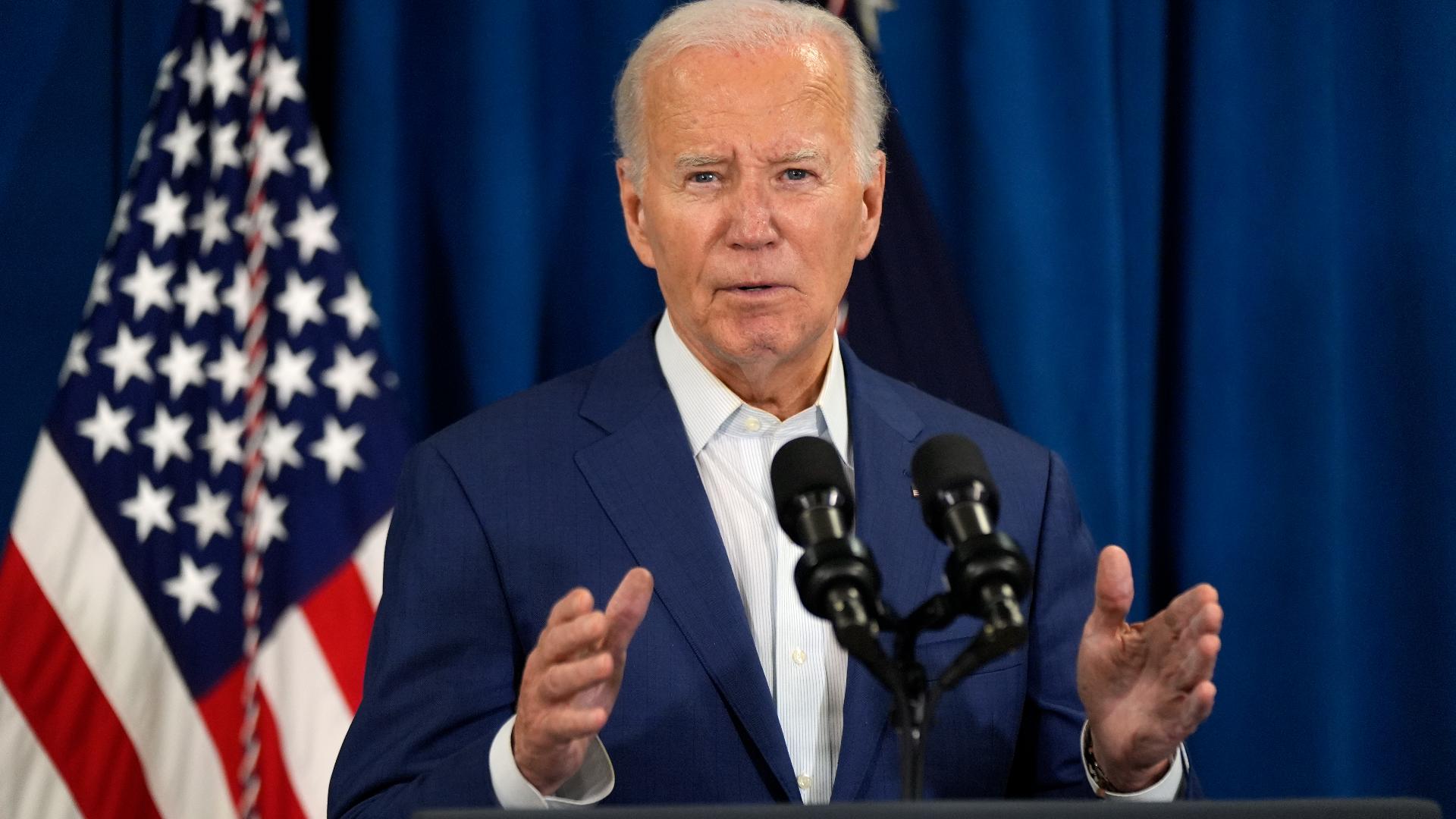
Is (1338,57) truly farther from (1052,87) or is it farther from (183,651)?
(183,651)

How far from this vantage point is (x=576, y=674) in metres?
1.47

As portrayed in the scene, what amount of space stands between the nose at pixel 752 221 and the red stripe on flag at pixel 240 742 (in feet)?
4.25

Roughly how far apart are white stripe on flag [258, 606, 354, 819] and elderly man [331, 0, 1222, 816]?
68 cm

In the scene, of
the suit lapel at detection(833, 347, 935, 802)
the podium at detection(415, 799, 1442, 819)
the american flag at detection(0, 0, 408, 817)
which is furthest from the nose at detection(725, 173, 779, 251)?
the podium at detection(415, 799, 1442, 819)

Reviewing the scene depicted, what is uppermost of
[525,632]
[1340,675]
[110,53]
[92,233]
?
[110,53]

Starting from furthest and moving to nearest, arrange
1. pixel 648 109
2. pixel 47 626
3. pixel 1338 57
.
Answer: pixel 1338 57 → pixel 47 626 → pixel 648 109

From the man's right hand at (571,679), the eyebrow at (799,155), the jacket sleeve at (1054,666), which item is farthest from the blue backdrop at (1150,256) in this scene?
the man's right hand at (571,679)

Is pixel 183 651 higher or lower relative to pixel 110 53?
lower

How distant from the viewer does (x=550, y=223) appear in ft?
10.1

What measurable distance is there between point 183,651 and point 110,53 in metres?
1.22

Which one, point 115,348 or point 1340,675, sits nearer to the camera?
point 115,348

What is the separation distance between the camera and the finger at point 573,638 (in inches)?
57.1

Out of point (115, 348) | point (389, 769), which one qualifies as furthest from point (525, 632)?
point (115, 348)

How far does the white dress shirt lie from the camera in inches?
77.6
